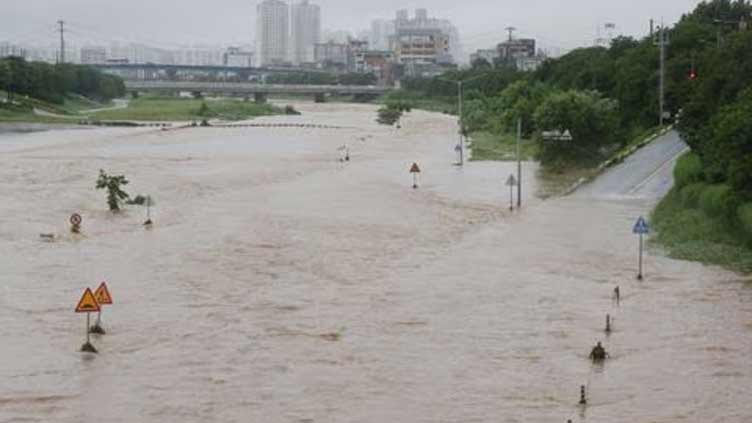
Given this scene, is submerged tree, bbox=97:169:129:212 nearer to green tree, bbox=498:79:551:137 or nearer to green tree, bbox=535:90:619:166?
green tree, bbox=535:90:619:166

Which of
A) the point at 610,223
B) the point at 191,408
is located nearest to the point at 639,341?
the point at 191,408

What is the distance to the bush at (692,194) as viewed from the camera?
30406 mm

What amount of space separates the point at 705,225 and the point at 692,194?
9.76 ft

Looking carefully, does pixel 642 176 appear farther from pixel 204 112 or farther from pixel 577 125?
pixel 204 112

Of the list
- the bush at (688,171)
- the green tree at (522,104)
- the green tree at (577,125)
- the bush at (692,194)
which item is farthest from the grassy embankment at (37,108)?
the bush at (692,194)

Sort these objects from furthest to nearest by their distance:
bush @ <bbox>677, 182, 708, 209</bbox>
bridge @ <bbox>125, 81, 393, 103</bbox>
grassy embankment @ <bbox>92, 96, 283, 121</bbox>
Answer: bridge @ <bbox>125, 81, 393, 103</bbox> → grassy embankment @ <bbox>92, 96, 283, 121</bbox> → bush @ <bbox>677, 182, 708, 209</bbox>

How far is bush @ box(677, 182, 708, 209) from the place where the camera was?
99.8 ft

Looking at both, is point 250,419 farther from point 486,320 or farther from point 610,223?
point 610,223

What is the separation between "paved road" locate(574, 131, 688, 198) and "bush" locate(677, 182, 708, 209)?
176 inches

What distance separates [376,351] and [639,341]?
4051mm

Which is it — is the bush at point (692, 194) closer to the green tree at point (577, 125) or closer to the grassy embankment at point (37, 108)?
the green tree at point (577, 125)

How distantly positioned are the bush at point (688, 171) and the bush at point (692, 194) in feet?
1.55

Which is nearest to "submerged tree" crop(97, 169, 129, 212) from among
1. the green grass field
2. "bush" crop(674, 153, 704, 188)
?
"bush" crop(674, 153, 704, 188)

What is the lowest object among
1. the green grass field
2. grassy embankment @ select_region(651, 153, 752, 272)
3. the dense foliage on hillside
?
grassy embankment @ select_region(651, 153, 752, 272)
